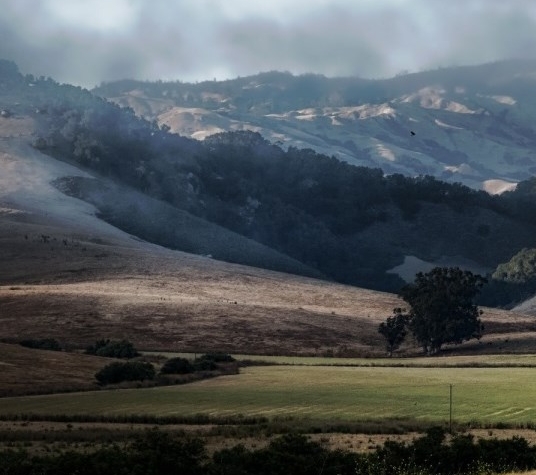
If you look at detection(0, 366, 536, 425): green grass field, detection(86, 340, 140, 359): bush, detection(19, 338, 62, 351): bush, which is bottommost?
detection(0, 366, 536, 425): green grass field

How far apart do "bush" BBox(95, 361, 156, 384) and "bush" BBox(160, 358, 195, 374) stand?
4.26 m

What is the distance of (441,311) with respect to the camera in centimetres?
12081

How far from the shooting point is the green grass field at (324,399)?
5144 centimetres

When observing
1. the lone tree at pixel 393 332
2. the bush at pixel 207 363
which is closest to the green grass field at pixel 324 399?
the bush at pixel 207 363

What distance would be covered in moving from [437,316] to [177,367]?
5337cm

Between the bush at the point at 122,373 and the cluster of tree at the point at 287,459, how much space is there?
31081 mm

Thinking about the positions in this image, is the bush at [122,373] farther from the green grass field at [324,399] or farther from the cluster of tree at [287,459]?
the cluster of tree at [287,459]

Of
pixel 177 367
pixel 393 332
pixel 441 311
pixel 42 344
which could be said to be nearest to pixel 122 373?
pixel 177 367

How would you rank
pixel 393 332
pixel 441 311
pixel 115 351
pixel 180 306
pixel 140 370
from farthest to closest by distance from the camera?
1. pixel 180 306
2. pixel 441 311
3. pixel 393 332
4. pixel 115 351
5. pixel 140 370

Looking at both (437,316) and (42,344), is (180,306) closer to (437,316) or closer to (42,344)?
(437,316)

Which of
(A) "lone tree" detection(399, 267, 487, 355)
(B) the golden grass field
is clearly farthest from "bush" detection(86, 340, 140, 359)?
(A) "lone tree" detection(399, 267, 487, 355)

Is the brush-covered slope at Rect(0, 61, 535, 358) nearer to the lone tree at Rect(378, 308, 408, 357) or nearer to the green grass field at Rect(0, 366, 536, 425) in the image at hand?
the lone tree at Rect(378, 308, 408, 357)

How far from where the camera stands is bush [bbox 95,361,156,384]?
6731 cm

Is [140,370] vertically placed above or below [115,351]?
below
